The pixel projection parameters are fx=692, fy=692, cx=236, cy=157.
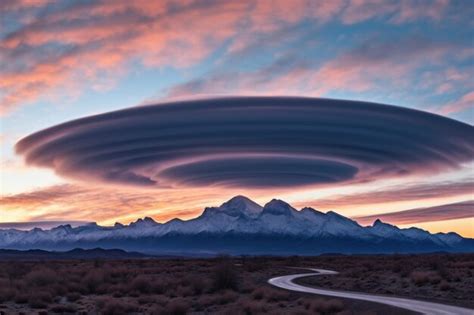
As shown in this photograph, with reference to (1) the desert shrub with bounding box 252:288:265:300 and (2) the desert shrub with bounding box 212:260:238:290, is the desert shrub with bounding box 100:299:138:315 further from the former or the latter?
(2) the desert shrub with bounding box 212:260:238:290

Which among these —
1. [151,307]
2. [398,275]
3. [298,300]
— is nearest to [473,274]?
[398,275]

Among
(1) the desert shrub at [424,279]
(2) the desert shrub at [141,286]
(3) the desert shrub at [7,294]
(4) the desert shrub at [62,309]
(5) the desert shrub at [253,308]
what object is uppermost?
(1) the desert shrub at [424,279]

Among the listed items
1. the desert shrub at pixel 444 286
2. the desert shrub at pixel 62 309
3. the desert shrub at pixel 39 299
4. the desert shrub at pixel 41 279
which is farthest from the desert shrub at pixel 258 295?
the desert shrub at pixel 41 279

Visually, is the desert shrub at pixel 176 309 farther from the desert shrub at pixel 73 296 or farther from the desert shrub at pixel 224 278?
the desert shrub at pixel 224 278

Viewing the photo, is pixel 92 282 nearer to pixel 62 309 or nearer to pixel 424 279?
pixel 62 309

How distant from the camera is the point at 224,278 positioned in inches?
2275

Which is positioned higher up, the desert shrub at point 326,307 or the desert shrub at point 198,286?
the desert shrub at point 198,286

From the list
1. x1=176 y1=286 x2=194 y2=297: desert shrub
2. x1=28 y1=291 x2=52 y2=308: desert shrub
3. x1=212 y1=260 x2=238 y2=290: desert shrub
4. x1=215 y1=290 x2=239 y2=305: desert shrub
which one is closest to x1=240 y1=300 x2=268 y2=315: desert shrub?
x1=215 y1=290 x2=239 y2=305: desert shrub

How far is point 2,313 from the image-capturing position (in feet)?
132

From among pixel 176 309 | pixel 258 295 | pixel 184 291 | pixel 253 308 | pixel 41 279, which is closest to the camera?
pixel 253 308

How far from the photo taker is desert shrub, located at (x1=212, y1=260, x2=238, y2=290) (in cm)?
5716

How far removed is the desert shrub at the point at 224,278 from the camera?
57.2 meters

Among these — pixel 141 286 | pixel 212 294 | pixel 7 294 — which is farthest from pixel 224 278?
pixel 7 294

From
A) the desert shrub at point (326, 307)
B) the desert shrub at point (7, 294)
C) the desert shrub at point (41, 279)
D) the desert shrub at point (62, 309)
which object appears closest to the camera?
the desert shrub at point (326, 307)
